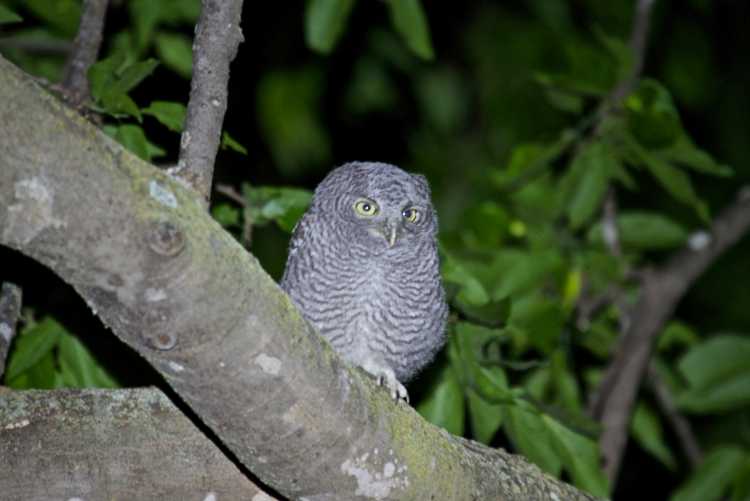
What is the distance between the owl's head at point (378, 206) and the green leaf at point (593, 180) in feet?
4.25

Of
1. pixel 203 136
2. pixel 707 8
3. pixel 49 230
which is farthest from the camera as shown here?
pixel 707 8

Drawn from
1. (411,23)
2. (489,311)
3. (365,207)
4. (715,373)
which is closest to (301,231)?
(365,207)

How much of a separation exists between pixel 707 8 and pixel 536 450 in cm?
520

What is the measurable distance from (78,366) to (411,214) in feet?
4.89

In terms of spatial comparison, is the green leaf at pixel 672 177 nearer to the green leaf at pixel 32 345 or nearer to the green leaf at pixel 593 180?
the green leaf at pixel 593 180

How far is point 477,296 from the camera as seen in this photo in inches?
174

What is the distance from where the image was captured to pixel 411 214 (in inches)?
169

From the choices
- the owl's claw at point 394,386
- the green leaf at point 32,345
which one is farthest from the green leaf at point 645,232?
the green leaf at point 32,345

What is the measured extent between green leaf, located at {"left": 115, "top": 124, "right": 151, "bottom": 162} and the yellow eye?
0.90m

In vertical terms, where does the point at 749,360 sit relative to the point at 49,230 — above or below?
below

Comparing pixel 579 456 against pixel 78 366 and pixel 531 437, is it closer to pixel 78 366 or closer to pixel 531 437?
pixel 531 437

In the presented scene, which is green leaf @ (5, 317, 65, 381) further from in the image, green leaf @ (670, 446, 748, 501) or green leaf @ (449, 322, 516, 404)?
green leaf @ (670, 446, 748, 501)

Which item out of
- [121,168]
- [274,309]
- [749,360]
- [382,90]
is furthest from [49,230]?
[382,90]

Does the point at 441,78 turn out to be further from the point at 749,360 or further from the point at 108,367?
the point at 108,367
